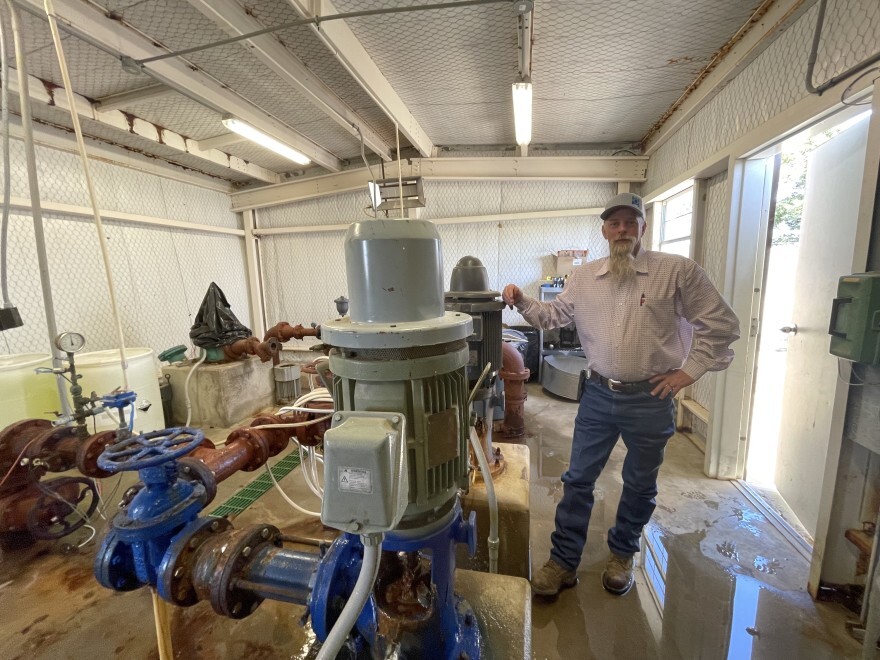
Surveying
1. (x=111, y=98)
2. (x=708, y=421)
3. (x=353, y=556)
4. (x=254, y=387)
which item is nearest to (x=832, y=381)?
(x=708, y=421)

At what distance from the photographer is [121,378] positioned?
2.47 meters

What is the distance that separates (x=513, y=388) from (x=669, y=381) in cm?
141

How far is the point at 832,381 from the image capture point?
163 centimetres

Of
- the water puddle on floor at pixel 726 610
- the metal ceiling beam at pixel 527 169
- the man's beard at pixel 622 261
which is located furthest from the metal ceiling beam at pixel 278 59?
the water puddle on floor at pixel 726 610

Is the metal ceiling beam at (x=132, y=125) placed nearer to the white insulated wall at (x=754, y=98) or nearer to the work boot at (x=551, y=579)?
the work boot at (x=551, y=579)

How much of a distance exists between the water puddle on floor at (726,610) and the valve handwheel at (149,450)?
1.73 meters

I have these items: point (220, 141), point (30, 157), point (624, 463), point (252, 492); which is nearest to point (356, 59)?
point (30, 157)

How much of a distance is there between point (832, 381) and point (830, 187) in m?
0.91

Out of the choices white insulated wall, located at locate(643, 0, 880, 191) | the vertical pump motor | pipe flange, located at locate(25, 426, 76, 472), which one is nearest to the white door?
white insulated wall, located at locate(643, 0, 880, 191)

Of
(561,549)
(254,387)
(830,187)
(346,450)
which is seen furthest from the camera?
(254,387)

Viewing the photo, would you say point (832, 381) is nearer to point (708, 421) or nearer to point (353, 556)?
point (708, 421)

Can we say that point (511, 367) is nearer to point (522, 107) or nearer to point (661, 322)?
point (661, 322)

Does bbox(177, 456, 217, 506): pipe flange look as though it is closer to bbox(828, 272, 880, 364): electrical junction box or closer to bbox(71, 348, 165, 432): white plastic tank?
bbox(71, 348, 165, 432): white plastic tank

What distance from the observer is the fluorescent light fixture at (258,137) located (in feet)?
8.43
